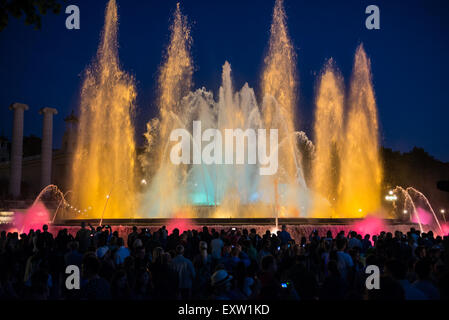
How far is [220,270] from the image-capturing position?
4.91m

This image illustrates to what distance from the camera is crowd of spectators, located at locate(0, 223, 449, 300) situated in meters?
5.36

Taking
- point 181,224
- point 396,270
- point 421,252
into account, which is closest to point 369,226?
point 181,224

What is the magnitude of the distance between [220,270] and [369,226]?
18807 mm

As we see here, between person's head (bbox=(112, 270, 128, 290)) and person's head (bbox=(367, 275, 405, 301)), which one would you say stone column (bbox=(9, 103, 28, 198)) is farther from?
person's head (bbox=(367, 275, 405, 301))

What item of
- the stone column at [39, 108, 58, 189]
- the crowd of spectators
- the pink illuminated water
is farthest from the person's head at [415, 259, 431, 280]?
the stone column at [39, 108, 58, 189]

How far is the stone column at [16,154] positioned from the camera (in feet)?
159

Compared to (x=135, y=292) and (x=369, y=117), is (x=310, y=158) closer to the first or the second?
(x=369, y=117)

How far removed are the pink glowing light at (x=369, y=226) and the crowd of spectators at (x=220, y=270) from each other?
8.74 meters

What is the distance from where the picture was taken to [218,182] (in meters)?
32.5

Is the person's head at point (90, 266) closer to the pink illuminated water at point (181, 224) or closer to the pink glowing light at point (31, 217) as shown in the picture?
the pink illuminated water at point (181, 224)

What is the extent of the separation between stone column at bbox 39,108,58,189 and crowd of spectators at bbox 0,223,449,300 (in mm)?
43905

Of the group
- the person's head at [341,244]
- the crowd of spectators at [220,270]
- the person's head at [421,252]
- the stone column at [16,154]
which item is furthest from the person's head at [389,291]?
the stone column at [16,154]
